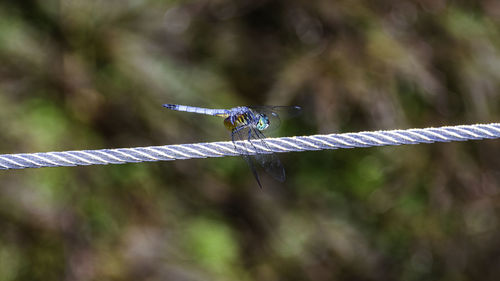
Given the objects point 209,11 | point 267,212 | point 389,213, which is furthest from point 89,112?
point 389,213

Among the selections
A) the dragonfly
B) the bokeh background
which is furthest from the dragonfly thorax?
the bokeh background

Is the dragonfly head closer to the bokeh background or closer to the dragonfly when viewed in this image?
the dragonfly

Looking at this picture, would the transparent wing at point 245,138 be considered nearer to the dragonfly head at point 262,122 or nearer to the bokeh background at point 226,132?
the dragonfly head at point 262,122

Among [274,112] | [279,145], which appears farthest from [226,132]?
[279,145]

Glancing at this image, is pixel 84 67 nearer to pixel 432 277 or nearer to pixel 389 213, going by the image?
pixel 389 213

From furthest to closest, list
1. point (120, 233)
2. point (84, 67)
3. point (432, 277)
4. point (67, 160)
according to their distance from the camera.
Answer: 1. point (432, 277)
2. point (84, 67)
3. point (120, 233)
4. point (67, 160)

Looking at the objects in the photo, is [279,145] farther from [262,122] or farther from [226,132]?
[226,132]
